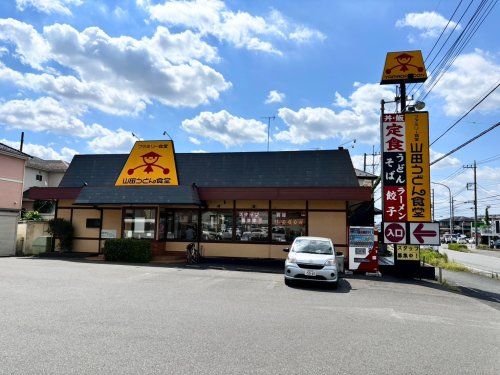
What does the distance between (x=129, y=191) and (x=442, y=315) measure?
14900mm

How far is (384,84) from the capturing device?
17812 mm

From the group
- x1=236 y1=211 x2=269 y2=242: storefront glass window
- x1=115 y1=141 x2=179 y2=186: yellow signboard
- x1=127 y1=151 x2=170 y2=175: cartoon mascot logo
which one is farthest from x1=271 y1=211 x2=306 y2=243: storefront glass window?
x1=127 y1=151 x2=170 y2=175: cartoon mascot logo

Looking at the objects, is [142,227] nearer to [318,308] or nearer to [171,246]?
[171,246]

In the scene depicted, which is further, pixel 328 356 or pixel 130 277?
pixel 130 277

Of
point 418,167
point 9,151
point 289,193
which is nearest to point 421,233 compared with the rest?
point 418,167

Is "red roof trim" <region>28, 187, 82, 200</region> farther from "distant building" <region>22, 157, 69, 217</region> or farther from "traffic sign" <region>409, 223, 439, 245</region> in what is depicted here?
"distant building" <region>22, 157, 69, 217</region>

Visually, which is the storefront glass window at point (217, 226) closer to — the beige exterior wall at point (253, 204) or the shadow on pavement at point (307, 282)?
the beige exterior wall at point (253, 204)

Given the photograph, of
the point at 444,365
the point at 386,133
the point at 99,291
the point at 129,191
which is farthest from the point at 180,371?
the point at 129,191

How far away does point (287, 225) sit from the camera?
1856 cm

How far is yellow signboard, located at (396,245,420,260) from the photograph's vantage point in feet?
51.5

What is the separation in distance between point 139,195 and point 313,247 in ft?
32.0

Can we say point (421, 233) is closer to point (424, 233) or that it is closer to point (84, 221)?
point (424, 233)

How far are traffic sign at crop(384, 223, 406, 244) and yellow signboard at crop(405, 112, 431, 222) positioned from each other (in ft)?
1.75

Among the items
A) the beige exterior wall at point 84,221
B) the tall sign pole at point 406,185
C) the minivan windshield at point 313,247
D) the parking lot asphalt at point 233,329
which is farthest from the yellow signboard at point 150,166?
the tall sign pole at point 406,185
